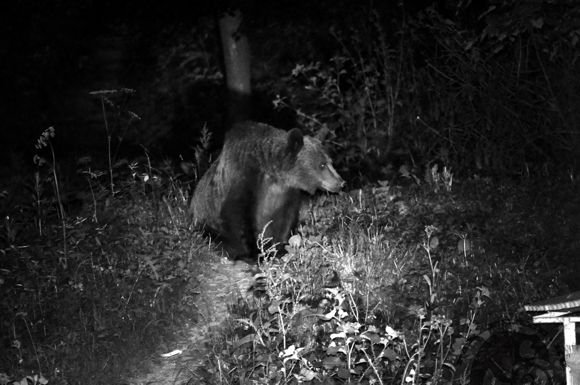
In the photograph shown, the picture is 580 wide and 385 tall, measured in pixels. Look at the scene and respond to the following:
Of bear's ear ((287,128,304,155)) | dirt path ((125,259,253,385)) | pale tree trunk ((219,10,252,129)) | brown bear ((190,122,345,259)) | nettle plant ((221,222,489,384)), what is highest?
pale tree trunk ((219,10,252,129))

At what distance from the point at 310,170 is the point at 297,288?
198cm

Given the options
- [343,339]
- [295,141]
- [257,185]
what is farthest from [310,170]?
[343,339]

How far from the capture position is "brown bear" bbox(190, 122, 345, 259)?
23.2 feet

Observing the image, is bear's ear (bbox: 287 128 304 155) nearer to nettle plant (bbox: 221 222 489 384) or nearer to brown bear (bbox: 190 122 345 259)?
brown bear (bbox: 190 122 345 259)

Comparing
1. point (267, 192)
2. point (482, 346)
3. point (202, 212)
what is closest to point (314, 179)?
point (267, 192)

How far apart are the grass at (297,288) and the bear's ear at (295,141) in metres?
0.66

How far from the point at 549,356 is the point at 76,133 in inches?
394

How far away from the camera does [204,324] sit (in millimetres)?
5695

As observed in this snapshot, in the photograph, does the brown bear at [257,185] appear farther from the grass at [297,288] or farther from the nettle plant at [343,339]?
the nettle plant at [343,339]

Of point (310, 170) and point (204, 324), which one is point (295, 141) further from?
point (204, 324)

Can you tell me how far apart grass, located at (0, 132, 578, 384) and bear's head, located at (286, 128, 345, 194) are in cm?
27

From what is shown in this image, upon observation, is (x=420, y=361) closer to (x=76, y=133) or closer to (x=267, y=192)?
(x=267, y=192)

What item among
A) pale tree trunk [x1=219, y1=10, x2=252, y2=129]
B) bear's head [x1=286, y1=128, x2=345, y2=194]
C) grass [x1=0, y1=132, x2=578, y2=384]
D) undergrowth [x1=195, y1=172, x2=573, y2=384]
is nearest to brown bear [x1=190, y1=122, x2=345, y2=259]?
bear's head [x1=286, y1=128, x2=345, y2=194]

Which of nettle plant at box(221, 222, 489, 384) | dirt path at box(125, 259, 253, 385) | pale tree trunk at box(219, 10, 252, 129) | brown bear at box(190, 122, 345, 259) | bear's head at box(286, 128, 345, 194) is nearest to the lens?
nettle plant at box(221, 222, 489, 384)
